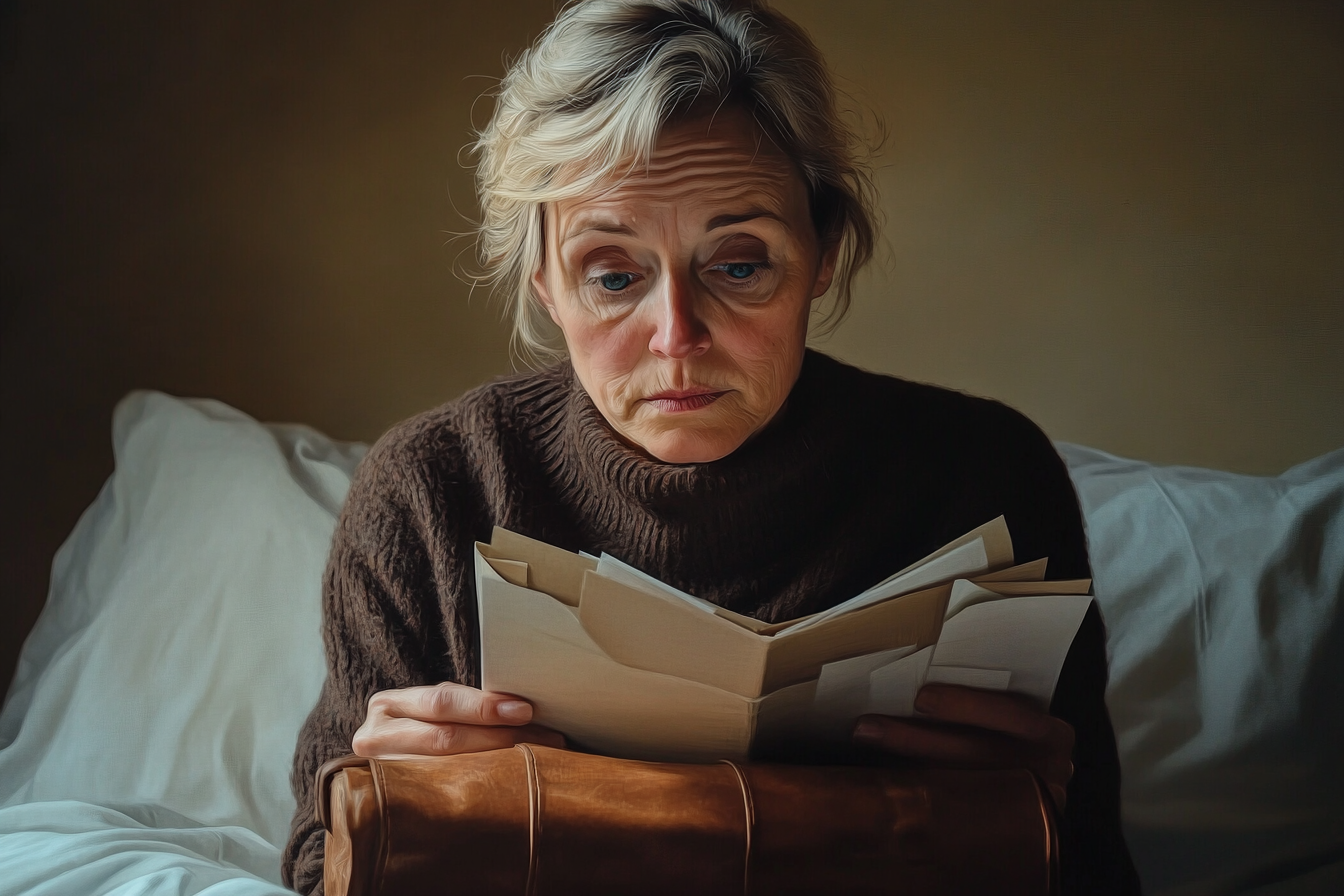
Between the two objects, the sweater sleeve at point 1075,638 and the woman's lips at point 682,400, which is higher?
the woman's lips at point 682,400

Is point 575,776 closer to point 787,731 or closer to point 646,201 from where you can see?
point 787,731

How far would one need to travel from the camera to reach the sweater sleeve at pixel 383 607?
832mm

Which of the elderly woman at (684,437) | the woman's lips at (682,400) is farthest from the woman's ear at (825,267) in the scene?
the woman's lips at (682,400)

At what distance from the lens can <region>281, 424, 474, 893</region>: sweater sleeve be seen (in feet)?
2.73

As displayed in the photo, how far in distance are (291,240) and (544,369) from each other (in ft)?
1.70

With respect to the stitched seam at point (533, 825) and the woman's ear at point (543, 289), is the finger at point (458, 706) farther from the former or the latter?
the woman's ear at point (543, 289)

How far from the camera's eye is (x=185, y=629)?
3.82 feet

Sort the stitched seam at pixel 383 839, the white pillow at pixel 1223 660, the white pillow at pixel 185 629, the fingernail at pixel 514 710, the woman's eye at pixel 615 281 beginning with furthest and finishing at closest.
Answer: the white pillow at pixel 185 629
the white pillow at pixel 1223 660
the woman's eye at pixel 615 281
the fingernail at pixel 514 710
the stitched seam at pixel 383 839

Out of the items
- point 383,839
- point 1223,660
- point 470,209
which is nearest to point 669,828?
point 383,839

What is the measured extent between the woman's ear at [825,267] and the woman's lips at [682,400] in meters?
0.13

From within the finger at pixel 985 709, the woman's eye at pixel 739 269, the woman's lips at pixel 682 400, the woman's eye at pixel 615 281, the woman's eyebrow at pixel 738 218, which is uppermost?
the woman's eyebrow at pixel 738 218

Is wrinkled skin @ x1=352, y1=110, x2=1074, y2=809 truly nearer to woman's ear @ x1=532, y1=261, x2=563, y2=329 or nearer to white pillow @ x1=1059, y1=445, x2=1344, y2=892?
woman's ear @ x1=532, y1=261, x2=563, y2=329

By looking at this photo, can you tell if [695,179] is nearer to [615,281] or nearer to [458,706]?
[615,281]

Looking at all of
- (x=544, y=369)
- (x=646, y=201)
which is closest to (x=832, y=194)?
(x=646, y=201)
